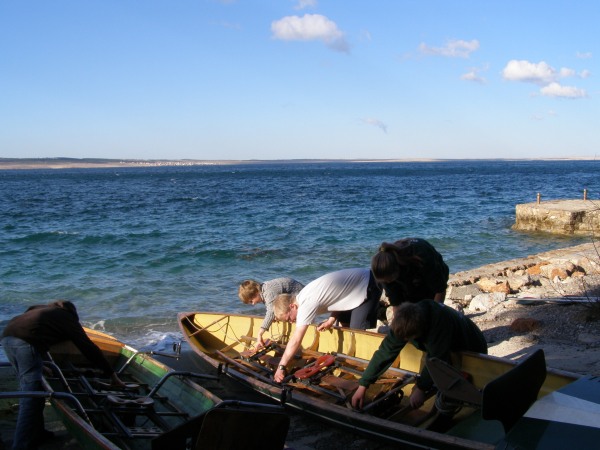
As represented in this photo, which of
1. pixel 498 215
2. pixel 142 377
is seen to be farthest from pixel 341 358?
pixel 498 215

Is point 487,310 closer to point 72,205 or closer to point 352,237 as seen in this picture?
point 352,237

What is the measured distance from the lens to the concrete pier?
25906 mm

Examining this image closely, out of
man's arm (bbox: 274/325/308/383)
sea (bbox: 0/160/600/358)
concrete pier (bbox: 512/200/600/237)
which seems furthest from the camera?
concrete pier (bbox: 512/200/600/237)

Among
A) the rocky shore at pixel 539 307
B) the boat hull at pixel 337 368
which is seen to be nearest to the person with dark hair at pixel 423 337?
the boat hull at pixel 337 368

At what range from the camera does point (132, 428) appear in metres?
5.88

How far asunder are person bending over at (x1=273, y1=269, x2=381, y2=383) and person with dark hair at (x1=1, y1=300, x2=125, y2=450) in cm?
211

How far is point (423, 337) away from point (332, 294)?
79.9 inches

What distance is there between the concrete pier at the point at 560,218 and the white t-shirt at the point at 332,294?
20.5m

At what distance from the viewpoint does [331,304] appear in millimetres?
7355

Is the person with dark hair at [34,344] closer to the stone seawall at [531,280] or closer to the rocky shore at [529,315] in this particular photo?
the rocky shore at [529,315]

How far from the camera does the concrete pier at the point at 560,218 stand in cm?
2591

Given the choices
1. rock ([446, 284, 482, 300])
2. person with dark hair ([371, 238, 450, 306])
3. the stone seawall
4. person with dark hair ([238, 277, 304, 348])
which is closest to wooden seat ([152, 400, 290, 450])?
person with dark hair ([371, 238, 450, 306])

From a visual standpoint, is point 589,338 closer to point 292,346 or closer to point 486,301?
point 486,301

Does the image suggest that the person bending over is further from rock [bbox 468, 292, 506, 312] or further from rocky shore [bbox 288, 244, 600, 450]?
rock [bbox 468, 292, 506, 312]
